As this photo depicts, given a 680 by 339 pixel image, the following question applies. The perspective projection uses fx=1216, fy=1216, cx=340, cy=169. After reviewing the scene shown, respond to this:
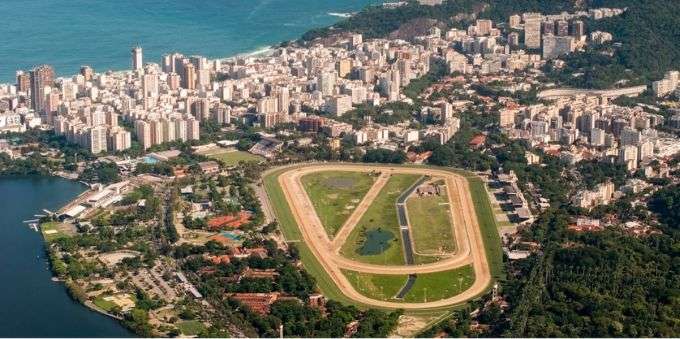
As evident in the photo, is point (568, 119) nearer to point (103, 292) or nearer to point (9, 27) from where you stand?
point (103, 292)

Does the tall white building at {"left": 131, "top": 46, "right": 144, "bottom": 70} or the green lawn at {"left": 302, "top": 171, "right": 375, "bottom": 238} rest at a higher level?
the tall white building at {"left": 131, "top": 46, "right": 144, "bottom": 70}

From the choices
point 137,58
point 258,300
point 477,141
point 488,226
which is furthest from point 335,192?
A: point 137,58

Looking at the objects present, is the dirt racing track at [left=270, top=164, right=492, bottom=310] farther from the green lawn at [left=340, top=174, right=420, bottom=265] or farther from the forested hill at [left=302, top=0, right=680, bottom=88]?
the forested hill at [left=302, top=0, right=680, bottom=88]

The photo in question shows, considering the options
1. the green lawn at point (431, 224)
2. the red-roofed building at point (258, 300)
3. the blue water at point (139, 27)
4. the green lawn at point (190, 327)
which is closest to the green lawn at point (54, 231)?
the red-roofed building at point (258, 300)

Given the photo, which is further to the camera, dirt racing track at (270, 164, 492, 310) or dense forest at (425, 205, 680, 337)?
dirt racing track at (270, 164, 492, 310)

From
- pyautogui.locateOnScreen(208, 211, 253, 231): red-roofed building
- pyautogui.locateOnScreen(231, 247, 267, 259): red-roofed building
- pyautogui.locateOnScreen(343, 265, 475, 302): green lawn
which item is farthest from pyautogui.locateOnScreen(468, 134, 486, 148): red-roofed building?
pyautogui.locateOnScreen(231, 247, 267, 259): red-roofed building

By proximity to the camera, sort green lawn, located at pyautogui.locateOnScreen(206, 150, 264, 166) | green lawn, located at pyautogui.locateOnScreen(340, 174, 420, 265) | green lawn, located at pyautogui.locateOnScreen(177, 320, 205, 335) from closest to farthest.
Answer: green lawn, located at pyautogui.locateOnScreen(177, 320, 205, 335) → green lawn, located at pyautogui.locateOnScreen(340, 174, 420, 265) → green lawn, located at pyautogui.locateOnScreen(206, 150, 264, 166)
